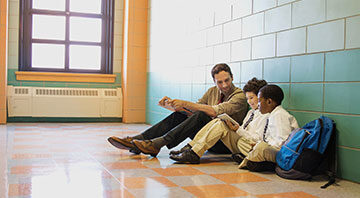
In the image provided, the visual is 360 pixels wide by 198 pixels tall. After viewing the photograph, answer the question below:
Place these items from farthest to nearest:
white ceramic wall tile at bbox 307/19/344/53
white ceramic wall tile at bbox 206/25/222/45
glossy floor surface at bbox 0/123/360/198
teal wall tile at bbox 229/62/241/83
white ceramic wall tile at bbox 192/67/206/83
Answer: white ceramic wall tile at bbox 192/67/206/83 → white ceramic wall tile at bbox 206/25/222/45 → teal wall tile at bbox 229/62/241/83 → white ceramic wall tile at bbox 307/19/344/53 → glossy floor surface at bbox 0/123/360/198

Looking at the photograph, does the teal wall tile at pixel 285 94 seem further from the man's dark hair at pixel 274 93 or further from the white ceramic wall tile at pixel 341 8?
the white ceramic wall tile at pixel 341 8

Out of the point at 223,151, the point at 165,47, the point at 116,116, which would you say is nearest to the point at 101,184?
the point at 223,151

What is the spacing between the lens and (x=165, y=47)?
6070 millimetres

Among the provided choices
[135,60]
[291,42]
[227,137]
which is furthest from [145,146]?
[135,60]

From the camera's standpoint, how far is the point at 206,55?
4727mm

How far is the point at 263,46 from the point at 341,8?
0.96 meters

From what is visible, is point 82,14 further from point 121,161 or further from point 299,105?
point 299,105

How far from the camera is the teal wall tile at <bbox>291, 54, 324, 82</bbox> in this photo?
2.92 metres

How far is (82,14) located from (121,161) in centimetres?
451

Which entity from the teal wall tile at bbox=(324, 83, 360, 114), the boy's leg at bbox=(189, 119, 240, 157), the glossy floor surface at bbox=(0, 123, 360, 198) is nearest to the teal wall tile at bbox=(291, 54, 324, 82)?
the teal wall tile at bbox=(324, 83, 360, 114)

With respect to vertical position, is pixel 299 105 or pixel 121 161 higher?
pixel 299 105

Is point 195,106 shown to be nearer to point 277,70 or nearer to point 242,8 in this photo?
point 277,70

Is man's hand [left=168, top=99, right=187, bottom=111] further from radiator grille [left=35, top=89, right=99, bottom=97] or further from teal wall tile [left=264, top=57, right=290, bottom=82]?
radiator grille [left=35, top=89, right=99, bottom=97]

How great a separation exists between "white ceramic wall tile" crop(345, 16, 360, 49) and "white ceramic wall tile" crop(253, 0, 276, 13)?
0.91 metres
